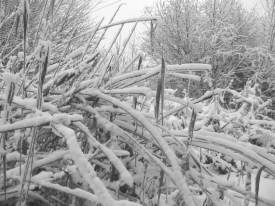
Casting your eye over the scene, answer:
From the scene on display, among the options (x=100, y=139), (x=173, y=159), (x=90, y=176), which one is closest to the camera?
(x=90, y=176)

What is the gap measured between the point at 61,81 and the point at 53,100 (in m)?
0.05

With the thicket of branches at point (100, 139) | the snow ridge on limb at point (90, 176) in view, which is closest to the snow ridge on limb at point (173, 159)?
the thicket of branches at point (100, 139)

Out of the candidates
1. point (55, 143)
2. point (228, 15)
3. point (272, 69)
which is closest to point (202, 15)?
point (228, 15)

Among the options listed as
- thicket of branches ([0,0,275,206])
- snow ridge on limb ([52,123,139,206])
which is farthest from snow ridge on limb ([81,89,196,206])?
snow ridge on limb ([52,123,139,206])

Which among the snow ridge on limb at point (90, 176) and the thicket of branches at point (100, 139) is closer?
the snow ridge on limb at point (90, 176)

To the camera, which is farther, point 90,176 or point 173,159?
point 173,159

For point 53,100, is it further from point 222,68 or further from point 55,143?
point 222,68

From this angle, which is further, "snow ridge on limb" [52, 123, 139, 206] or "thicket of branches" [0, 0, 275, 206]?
"thicket of branches" [0, 0, 275, 206]

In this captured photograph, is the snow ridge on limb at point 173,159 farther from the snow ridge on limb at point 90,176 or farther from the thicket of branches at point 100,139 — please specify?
the snow ridge on limb at point 90,176

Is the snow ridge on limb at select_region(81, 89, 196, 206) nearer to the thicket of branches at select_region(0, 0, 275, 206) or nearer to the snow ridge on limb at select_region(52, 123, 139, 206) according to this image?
the thicket of branches at select_region(0, 0, 275, 206)

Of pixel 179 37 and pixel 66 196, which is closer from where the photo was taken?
pixel 66 196

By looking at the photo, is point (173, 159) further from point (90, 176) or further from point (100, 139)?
point (100, 139)

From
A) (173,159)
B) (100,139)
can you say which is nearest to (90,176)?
(173,159)

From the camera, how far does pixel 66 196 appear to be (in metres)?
0.79
